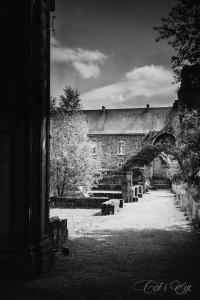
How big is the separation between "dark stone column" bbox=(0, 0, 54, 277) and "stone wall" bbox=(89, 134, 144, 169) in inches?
1477

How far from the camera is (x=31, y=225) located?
4.94 metres

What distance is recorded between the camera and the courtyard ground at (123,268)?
4.13m

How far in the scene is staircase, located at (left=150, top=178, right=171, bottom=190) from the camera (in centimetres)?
3394

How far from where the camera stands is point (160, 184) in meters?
35.1

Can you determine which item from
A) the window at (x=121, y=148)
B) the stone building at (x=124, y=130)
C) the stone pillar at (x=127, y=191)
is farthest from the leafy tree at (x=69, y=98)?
the stone pillar at (x=127, y=191)

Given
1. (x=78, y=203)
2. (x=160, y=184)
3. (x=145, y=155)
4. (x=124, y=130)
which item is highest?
(x=124, y=130)

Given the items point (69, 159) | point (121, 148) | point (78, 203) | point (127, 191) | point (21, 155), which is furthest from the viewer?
point (121, 148)

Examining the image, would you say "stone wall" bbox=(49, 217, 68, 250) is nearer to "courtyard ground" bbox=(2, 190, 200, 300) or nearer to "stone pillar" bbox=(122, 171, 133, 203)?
"courtyard ground" bbox=(2, 190, 200, 300)

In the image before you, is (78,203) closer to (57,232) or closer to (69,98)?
(57,232)

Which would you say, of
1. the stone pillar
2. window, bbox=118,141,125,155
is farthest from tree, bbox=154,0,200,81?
window, bbox=118,141,125,155

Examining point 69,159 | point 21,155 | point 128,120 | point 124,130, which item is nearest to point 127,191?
point 69,159

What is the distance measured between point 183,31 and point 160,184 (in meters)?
28.6

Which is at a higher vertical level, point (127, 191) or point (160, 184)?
point (127, 191)

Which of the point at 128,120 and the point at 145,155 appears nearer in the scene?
the point at 145,155
